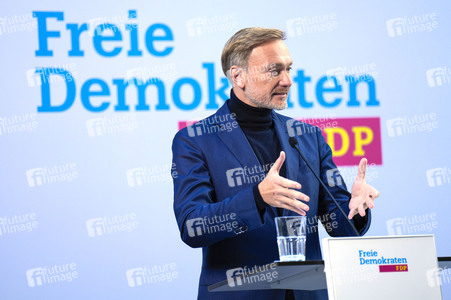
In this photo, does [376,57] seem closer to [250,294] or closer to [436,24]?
[436,24]

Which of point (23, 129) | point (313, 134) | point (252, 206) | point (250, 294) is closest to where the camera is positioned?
point (252, 206)

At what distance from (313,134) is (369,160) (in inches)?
70.5

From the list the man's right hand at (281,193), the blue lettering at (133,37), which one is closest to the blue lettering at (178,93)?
the blue lettering at (133,37)

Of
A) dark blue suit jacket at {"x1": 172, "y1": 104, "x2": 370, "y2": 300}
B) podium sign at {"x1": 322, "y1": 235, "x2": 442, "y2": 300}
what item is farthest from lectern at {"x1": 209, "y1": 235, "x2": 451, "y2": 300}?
dark blue suit jacket at {"x1": 172, "y1": 104, "x2": 370, "y2": 300}

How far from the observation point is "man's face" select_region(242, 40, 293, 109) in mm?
2100

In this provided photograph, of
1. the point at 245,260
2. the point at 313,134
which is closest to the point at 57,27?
the point at 313,134

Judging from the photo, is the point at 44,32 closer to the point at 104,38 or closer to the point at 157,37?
the point at 104,38

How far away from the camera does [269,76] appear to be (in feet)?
6.93

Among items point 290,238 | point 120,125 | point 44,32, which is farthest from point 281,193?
point 44,32

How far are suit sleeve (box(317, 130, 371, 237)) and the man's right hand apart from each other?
1.35 feet

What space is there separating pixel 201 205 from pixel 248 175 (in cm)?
24

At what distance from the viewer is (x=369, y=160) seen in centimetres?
389

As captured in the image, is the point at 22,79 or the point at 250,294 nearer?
the point at 250,294

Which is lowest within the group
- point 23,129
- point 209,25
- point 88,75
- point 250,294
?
point 250,294
